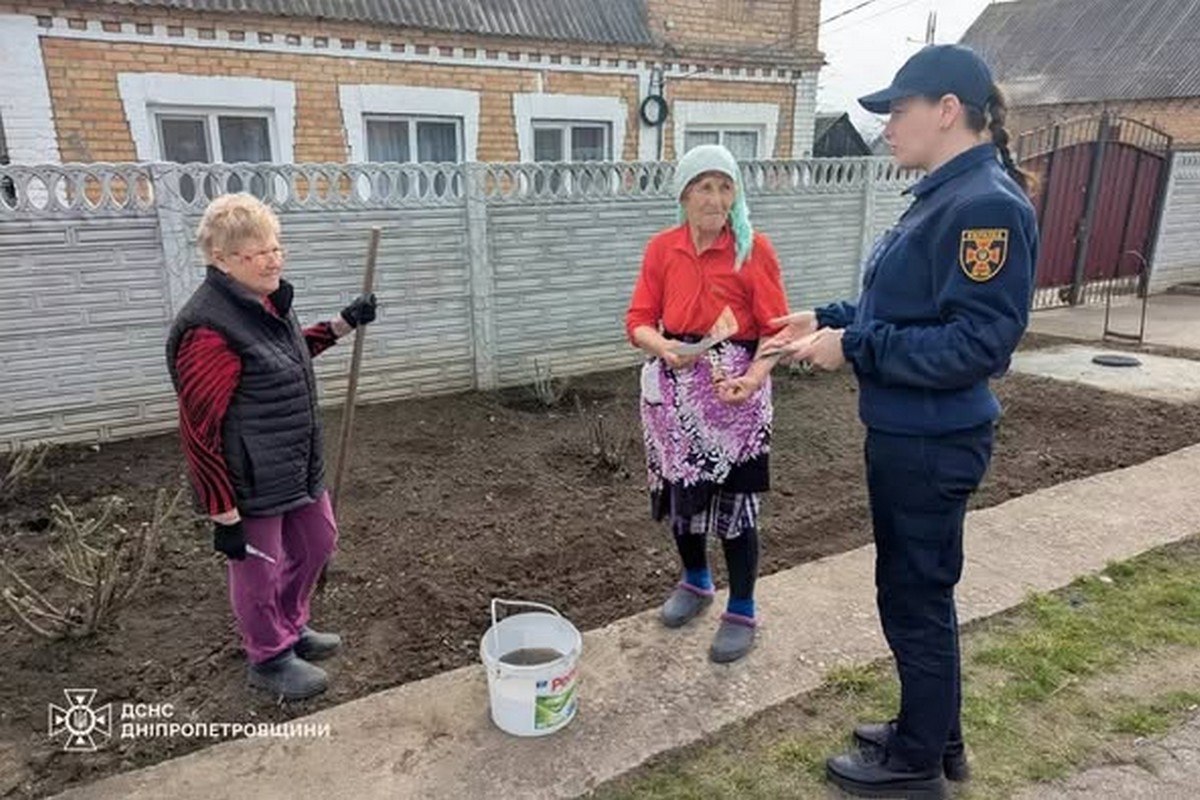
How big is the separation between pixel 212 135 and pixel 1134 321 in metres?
10.2

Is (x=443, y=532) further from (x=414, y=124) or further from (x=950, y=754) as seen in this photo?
(x=414, y=124)

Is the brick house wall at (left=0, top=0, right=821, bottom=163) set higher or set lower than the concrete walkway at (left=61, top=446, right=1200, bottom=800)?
higher

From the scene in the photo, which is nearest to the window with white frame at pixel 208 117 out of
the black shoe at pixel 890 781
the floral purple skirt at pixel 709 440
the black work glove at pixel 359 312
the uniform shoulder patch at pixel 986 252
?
the black work glove at pixel 359 312

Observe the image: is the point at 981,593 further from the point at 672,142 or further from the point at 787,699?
the point at 672,142

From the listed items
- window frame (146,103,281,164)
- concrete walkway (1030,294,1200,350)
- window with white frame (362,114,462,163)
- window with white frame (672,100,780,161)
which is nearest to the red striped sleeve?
window frame (146,103,281,164)

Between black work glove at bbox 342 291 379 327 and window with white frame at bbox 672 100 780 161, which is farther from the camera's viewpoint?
window with white frame at bbox 672 100 780 161

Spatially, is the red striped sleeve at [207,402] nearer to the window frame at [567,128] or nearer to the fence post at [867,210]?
the fence post at [867,210]

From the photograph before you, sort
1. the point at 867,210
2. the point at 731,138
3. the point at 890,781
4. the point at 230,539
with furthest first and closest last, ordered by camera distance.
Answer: the point at 731,138 < the point at 867,210 < the point at 230,539 < the point at 890,781

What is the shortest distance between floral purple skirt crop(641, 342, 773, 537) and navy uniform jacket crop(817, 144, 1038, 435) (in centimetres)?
68

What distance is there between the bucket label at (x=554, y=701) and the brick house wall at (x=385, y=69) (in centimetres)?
627

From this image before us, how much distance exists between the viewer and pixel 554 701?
2.43 meters

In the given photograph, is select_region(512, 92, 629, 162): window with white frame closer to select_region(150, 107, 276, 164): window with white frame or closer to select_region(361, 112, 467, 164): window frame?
select_region(361, 112, 467, 164): window frame

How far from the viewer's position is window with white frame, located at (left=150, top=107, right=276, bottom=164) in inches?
269

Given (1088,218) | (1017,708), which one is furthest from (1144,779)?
(1088,218)
